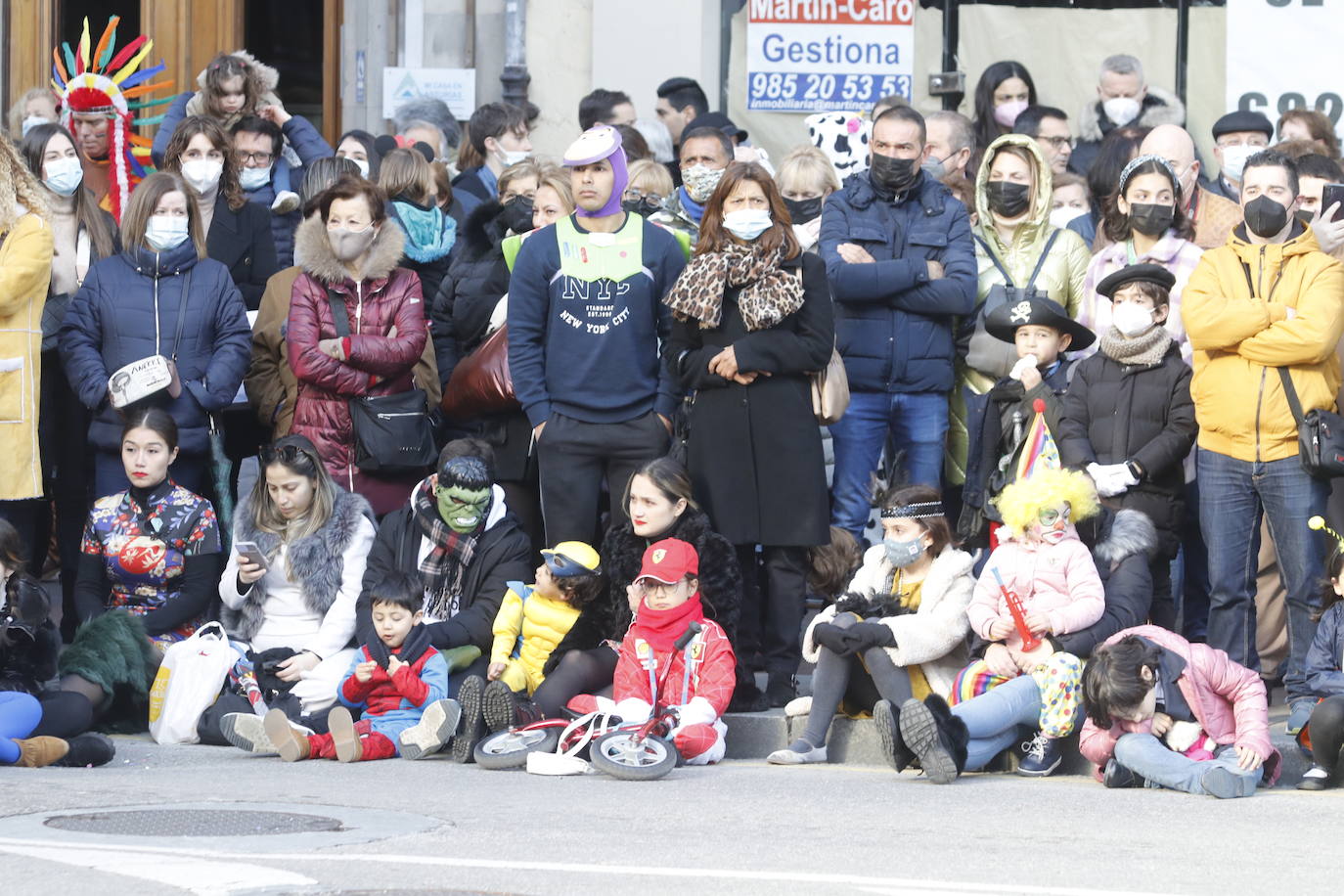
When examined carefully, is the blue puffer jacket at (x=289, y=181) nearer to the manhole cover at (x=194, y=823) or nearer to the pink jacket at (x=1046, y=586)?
the pink jacket at (x=1046, y=586)

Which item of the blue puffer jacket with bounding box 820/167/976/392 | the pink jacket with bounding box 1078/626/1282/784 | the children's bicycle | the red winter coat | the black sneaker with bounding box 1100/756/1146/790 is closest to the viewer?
the pink jacket with bounding box 1078/626/1282/784

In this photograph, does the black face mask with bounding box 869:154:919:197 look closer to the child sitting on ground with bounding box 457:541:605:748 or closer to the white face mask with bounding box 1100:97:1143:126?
the child sitting on ground with bounding box 457:541:605:748

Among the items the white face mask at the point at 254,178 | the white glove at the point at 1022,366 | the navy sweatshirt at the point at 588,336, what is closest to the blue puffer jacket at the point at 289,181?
the white face mask at the point at 254,178

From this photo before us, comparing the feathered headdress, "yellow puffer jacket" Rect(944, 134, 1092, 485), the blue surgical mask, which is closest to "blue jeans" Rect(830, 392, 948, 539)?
"yellow puffer jacket" Rect(944, 134, 1092, 485)

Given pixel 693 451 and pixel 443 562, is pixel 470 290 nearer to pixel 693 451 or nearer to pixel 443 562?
pixel 443 562

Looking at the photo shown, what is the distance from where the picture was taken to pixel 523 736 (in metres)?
8.98

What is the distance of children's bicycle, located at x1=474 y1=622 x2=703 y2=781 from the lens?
8.57 m

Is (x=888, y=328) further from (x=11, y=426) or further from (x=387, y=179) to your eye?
(x=11, y=426)

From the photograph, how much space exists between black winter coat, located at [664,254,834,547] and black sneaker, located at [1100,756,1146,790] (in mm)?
1736

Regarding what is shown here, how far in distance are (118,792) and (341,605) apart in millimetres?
Answer: 2048

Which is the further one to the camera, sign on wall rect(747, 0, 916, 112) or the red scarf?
sign on wall rect(747, 0, 916, 112)

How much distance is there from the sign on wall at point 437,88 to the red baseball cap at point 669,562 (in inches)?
272

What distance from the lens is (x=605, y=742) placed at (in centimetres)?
867

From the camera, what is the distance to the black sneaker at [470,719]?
29.9 ft
